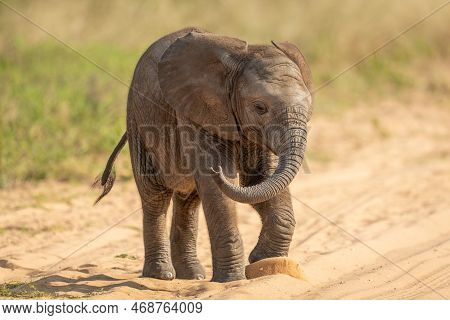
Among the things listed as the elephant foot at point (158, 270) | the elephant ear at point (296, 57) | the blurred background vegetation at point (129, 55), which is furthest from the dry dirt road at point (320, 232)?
the elephant ear at point (296, 57)

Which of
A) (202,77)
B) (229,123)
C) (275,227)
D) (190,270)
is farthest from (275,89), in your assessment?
(190,270)

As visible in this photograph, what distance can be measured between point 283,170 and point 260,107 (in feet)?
1.78

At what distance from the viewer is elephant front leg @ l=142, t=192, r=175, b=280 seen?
27.3ft

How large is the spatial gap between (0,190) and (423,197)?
4.53 meters

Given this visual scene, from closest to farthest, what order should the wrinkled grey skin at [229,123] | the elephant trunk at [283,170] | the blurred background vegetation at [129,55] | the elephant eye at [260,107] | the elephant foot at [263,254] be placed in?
the elephant trunk at [283,170] → the wrinkled grey skin at [229,123] → the elephant eye at [260,107] → the elephant foot at [263,254] → the blurred background vegetation at [129,55]

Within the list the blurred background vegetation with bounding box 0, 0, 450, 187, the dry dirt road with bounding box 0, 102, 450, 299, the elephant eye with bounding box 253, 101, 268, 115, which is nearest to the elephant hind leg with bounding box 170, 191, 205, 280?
the dry dirt road with bounding box 0, 102, 450, 299

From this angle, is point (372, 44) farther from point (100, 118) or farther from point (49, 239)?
point (49, 239)

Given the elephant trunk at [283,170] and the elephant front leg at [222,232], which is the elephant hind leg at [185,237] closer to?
the elephant front leg at [222,232]

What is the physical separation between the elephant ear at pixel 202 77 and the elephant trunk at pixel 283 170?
57cm

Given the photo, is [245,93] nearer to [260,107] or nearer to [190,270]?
[260,107]

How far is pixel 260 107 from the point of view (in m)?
7.22

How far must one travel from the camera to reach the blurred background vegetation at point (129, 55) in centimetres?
1280

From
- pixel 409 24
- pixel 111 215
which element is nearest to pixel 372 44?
pixel 409 24

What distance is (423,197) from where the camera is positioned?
1110 centimetres
